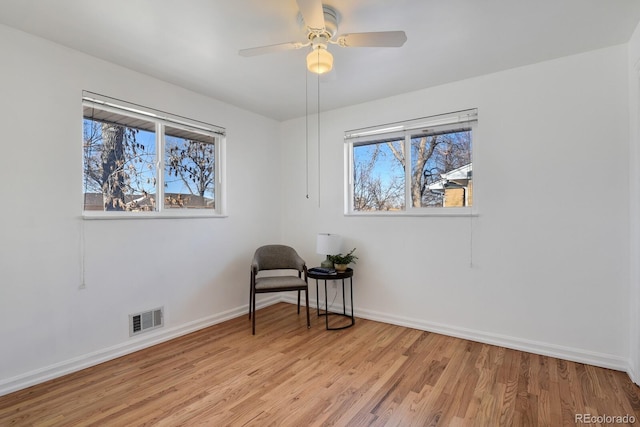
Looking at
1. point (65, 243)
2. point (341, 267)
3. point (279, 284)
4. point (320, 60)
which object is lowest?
point (279, 284)

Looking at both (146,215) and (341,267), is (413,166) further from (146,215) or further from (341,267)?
(146,215)

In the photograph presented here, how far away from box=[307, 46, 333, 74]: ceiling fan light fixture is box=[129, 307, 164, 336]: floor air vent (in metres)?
2.56

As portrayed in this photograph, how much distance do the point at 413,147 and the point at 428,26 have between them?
4.76 ft

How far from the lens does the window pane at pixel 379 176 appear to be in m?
3.62

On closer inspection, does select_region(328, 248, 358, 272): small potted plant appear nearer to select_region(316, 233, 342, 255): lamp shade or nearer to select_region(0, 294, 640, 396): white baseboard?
select_region(316, 233, 342, 255): lamp shade

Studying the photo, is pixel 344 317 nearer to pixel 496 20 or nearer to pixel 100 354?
pixel 100 354

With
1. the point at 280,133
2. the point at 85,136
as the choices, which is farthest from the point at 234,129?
the point at 85,136

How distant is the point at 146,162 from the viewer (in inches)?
120

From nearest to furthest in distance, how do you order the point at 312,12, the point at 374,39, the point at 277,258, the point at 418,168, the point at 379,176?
the point at 312,12, the point at 374,39, the point at 418,168, the point at 379,176, the point at 277,258

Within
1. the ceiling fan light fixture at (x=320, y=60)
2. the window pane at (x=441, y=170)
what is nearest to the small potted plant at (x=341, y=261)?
the window pane at (x=441, y=170)

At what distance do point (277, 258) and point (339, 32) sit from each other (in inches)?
98.8

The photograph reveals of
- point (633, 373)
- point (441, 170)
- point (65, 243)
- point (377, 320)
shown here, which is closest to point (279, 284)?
point (377, 320)

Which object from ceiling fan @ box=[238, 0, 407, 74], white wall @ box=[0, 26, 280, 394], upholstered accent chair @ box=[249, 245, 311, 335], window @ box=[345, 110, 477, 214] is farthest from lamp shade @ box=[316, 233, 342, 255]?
ceiling fan @ box=[238, 0, 407, 74]

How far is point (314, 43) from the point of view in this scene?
203cm
